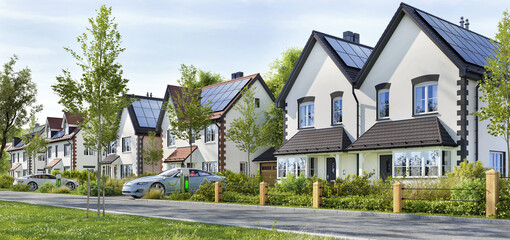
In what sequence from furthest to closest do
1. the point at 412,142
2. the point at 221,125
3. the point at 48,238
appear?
the point at 221,125
the point at 412,142
the point at 48,238

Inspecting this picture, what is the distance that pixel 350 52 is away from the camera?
3186cm

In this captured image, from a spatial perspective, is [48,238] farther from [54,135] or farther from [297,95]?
[54,135]

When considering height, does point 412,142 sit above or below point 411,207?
above

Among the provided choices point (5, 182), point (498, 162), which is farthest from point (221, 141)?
point (5, 182)

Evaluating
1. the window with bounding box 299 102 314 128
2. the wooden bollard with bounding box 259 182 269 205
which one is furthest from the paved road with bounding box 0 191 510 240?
the window with bounding box 299 102 314 128

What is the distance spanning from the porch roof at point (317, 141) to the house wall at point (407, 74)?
1.31 metres

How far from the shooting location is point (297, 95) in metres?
32.2

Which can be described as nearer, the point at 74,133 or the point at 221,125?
the point at 221,125

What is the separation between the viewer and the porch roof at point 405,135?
2373cm

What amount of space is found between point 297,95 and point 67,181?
2113 centimetres

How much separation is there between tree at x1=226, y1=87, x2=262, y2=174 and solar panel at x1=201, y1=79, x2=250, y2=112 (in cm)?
201

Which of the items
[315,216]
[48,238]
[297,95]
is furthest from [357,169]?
[48,238]

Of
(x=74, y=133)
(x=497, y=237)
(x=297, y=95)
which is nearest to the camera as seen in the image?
(x=497, y=237)

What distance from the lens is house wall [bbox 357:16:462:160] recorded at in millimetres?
24172
